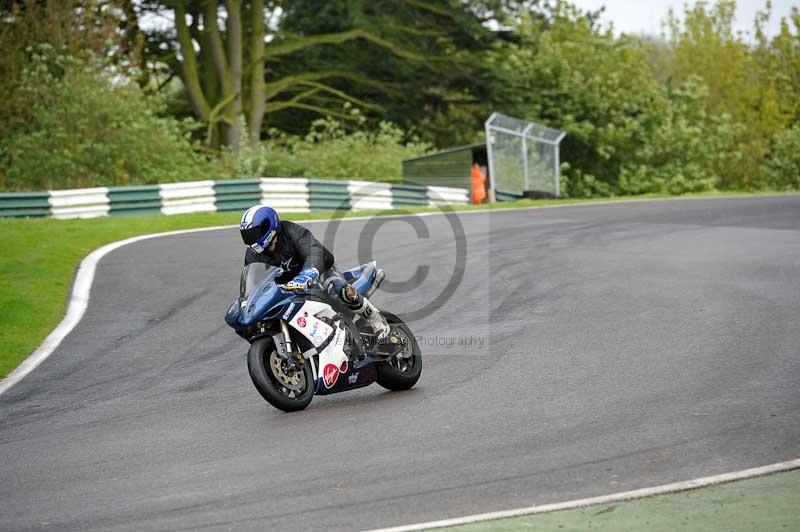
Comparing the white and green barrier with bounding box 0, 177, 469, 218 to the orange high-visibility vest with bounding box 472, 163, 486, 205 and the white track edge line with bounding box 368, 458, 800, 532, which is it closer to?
the orange high-visibility vest with bounding box 472, 163, 486, 205

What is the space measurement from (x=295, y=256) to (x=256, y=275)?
0.33 m

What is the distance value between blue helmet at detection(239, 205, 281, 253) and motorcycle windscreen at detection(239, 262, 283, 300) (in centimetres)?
23

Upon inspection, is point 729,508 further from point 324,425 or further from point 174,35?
point 174,35

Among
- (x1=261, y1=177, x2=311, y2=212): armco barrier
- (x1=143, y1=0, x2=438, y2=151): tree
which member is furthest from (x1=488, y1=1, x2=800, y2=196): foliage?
(x1=261, y1=177, x2=311, y2=212): armco barrier

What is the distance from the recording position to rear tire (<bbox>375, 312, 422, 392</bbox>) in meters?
9.43

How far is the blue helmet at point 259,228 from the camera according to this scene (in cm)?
851

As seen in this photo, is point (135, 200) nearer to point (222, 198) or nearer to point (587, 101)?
point (222, 198)

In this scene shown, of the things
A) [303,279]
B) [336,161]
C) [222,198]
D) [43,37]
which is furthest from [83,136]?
[303,279]

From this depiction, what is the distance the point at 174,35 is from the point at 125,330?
1074 inches

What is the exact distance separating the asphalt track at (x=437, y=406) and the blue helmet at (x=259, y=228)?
1.33m

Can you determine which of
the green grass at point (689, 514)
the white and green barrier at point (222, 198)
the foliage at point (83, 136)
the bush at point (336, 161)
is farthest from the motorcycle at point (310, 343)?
the bush at point (336, 161)

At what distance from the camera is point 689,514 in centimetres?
580

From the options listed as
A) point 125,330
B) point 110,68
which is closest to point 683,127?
point 110,68

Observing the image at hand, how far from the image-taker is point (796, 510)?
5789 mm
